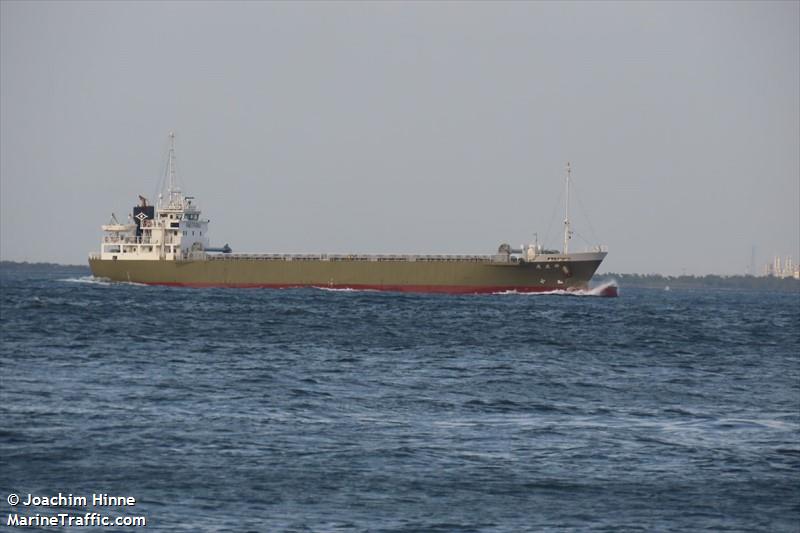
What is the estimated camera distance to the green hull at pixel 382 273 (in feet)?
325

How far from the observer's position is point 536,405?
27906mm

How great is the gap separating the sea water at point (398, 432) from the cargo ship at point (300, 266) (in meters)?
50.7

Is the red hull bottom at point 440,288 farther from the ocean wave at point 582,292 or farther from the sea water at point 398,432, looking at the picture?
the sea water at point 398,432

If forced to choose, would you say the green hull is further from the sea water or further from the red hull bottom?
the sea water

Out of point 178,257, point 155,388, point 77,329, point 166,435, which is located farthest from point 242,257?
point 166,435

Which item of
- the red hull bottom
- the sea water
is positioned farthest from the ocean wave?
the sea water

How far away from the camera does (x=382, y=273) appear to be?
336 ft

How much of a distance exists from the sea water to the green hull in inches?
1979

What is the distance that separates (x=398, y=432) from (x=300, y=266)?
83.6 metres

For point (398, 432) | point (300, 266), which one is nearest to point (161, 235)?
point (300, 266)

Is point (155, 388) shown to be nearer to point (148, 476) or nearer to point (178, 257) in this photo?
point (148, 476)

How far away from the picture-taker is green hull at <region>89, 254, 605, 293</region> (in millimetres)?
99125

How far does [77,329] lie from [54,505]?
118ft

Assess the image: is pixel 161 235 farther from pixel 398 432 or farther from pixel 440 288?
pixel 398 432
